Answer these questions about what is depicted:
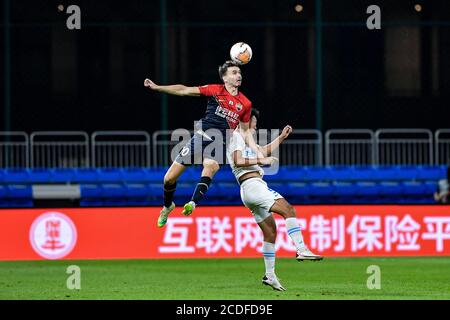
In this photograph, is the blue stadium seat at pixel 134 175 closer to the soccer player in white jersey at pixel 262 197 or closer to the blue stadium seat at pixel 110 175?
the blue stadium seat at pixel 110 175

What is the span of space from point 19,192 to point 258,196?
1164cm

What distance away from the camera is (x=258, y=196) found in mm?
15008

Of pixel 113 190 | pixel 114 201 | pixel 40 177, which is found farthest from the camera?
pixel 114 201

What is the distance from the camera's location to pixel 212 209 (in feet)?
72.3

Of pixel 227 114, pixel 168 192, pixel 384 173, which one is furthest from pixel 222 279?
pixel 384 173

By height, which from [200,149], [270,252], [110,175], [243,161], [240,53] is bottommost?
[270,252]

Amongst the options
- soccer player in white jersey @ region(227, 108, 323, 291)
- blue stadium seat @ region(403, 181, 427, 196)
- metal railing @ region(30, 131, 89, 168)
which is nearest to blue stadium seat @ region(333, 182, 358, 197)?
blue stadium seat @ region(403, 181, 427, 196)

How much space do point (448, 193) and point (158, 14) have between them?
833 centimetres

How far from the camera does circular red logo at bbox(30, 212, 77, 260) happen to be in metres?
21.4

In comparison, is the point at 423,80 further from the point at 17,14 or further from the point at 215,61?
the point at 17,14

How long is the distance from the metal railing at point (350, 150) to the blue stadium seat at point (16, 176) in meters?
6.18

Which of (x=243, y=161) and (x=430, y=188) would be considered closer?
(x=243, y=161)

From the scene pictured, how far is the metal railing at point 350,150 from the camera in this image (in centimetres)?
2620

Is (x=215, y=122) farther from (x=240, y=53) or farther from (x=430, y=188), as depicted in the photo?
(x=430, y=188)
